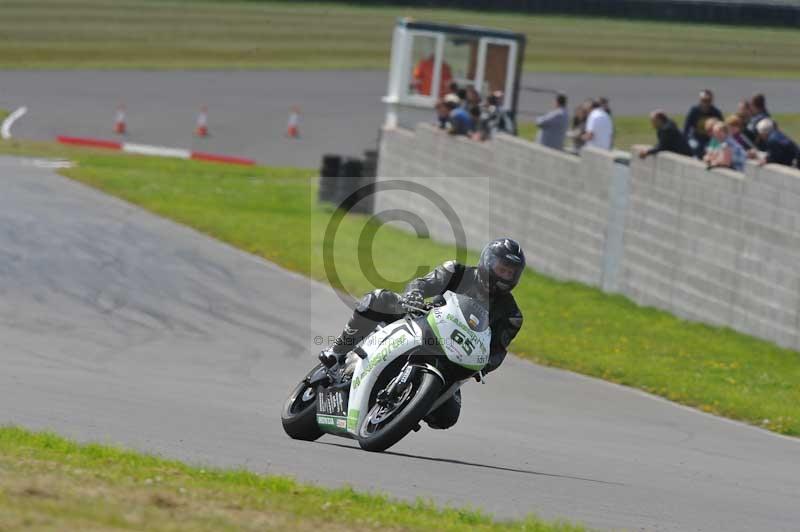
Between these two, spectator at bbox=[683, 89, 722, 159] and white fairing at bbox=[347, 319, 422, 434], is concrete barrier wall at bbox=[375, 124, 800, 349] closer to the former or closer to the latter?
spectator at bbox=[683, 89, 722, 159]

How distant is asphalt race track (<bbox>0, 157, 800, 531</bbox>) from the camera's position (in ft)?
27.8

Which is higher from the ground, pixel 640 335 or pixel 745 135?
pixel 745 135

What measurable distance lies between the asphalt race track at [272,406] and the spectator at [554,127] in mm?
6029

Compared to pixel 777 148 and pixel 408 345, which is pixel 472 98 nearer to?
pixel 777 148

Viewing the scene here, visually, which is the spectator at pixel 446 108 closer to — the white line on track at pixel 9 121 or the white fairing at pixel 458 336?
the white line on track at pixel 9 121

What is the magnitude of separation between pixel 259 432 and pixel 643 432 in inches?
156

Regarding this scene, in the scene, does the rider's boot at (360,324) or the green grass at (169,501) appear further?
the rider's boot at (360,324)

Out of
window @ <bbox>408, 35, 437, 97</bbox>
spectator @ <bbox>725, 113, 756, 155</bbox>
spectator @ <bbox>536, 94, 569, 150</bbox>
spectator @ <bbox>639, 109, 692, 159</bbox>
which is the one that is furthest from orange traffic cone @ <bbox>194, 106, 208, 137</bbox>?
spectator @ <bbox>725, 113, 756, 155</bbox>

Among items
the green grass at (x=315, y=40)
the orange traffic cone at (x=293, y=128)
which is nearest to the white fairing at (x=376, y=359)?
the orange traffic cone at (x=293, y=128)

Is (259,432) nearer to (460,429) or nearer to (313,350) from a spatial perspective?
(460,429)

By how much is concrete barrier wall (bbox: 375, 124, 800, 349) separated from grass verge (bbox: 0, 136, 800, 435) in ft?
1.12

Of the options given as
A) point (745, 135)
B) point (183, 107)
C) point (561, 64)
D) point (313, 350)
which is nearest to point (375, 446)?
point (313, 350)

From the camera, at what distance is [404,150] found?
2838cm

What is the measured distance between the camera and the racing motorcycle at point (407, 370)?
891cm
